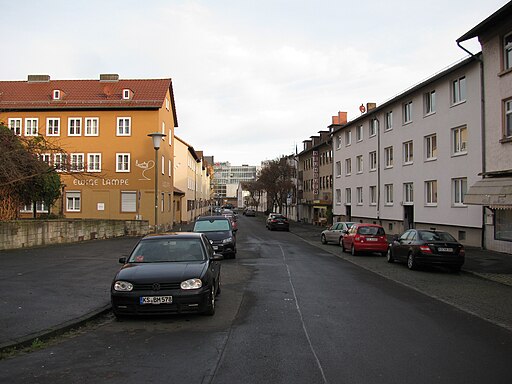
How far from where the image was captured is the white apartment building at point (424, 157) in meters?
22.6

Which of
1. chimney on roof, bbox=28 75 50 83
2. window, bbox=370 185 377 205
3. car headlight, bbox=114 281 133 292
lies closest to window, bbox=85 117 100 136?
chimney on roof, bbox=28 75 50 83

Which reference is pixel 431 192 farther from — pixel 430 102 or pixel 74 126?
pixel 74 126

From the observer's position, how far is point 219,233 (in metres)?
19.3

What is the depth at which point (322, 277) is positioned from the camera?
45.2ft

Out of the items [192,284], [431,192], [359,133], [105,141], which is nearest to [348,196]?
[359,133]

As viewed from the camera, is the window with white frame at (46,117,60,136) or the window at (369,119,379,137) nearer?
the window at (369,119,379,137)

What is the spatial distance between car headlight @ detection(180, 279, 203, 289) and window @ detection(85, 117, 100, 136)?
32.9 m

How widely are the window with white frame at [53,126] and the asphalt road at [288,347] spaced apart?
33.1 metres

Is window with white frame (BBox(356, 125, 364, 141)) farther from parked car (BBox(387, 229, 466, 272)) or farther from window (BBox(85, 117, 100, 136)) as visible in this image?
parked car (BBox(387, 229, 466, 272))

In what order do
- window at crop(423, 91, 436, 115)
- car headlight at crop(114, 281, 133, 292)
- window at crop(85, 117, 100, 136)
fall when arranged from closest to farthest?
car headlight at crop(114, 281, 133, 292), window at crop(423, 91, 436, 115), window at crop(85, 117, 100, 136)

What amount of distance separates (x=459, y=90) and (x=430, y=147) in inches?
172

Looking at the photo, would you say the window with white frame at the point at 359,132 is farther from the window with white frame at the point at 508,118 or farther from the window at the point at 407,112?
the window with white frame at the point at 508,118

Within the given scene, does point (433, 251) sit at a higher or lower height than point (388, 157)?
lower

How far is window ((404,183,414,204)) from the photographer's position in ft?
98.1
